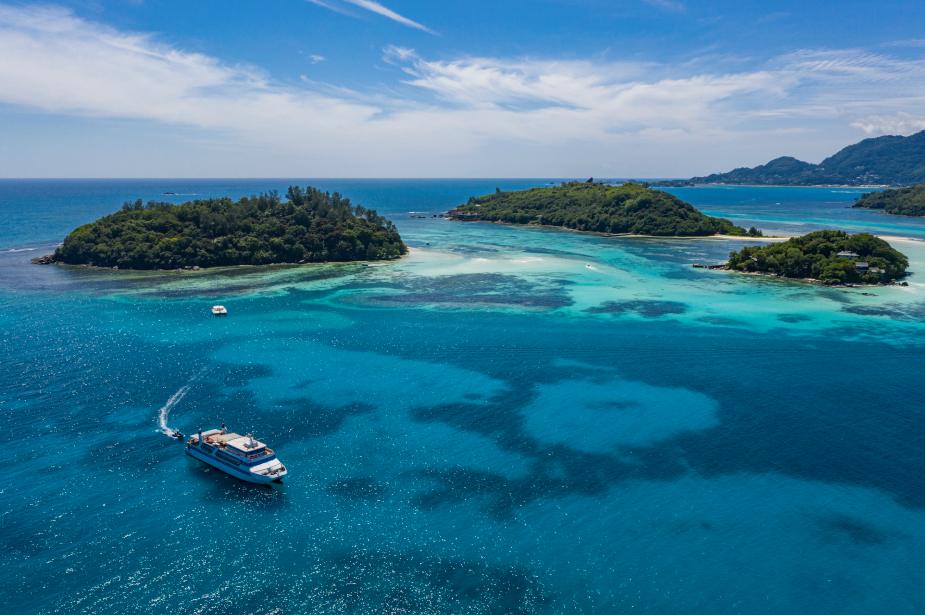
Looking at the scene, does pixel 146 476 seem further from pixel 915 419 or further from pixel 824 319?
pixel 824 319

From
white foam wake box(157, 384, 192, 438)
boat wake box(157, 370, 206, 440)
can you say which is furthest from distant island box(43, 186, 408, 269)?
white foam wake box(157, 384, 192, 438)

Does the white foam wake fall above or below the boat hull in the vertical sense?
above

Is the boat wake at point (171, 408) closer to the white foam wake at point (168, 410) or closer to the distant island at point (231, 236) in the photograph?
the white foam wake at point (168, 410)

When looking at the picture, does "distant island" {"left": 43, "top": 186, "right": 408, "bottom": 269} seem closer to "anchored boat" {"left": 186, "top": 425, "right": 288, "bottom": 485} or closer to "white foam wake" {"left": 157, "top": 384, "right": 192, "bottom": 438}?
"white foam wake" {"left": 157, "top": 384, "right": 192, "bottom": 438}

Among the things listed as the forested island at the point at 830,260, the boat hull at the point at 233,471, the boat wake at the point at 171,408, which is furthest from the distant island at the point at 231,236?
the boat hull at the point at 233,471

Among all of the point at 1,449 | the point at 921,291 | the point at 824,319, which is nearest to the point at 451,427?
the point at 1,449

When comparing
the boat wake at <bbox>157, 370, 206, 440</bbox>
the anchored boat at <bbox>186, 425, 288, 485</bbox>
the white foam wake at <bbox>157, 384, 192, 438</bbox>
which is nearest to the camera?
the anchored boat at <bbox>186, 425, 288, 485</bbox>

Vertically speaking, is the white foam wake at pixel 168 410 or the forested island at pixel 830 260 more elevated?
the forested island at pixel 830 260
